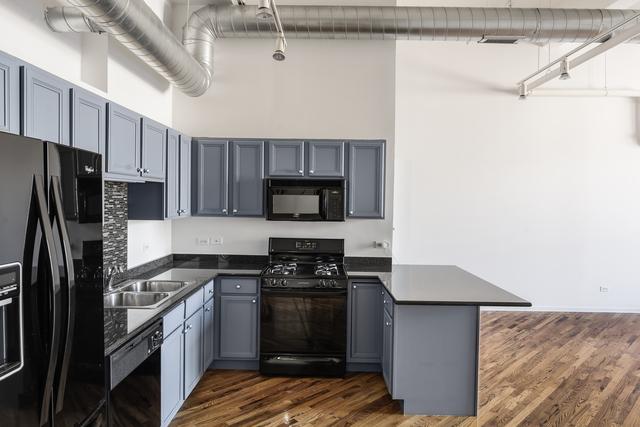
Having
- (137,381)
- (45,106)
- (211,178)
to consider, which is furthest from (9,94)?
(211,178)

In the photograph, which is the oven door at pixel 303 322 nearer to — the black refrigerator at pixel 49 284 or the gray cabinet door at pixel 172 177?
the gray cabinet door at pixel 172 177

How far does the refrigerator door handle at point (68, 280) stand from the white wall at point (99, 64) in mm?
1367

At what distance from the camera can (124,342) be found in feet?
6.43

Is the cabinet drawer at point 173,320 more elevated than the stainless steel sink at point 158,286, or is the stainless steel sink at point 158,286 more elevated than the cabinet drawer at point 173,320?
the stainless steel sink at point 158,286

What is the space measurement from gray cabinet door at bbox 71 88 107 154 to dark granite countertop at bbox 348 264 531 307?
7.35 feet

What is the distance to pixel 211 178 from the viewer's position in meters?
3.97

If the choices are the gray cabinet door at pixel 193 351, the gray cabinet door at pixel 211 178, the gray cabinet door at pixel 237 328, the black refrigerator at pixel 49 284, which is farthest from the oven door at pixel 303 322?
A: the black refrigerator at pixel 49 284

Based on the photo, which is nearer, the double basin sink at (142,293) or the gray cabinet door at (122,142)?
the gray cabinet door at (122,142)

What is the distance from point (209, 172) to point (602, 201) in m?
5.49

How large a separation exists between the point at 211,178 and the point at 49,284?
2.79 meters

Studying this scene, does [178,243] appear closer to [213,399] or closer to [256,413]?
[213,399]

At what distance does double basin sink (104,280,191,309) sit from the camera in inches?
110

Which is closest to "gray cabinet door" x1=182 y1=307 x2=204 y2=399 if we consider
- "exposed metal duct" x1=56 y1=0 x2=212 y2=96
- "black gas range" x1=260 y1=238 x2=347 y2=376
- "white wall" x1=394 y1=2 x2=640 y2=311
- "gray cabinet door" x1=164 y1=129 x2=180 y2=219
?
"black gas range" x1=260 y1=238 x2=347 y2=376

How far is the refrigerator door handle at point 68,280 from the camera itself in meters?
1.29
